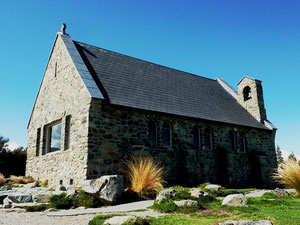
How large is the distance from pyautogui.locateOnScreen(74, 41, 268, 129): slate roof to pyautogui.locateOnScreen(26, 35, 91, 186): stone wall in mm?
1132

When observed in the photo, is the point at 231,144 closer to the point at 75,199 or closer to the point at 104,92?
the point at 104,92

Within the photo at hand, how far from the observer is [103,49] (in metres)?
18.0

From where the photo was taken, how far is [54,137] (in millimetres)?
15445

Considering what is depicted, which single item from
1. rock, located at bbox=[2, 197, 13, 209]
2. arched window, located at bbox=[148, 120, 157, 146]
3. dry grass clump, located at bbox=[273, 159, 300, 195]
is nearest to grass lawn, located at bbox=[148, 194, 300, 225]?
dry grass clump, located at bbox=[273, 159, 300, 195]

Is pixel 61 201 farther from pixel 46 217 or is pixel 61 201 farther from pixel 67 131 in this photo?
pixel 67 131

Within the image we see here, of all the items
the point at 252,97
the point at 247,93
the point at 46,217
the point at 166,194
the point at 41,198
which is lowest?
the point at 46,217

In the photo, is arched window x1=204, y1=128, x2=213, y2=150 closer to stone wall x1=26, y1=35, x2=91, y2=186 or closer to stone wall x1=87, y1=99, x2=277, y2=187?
stone wall x1=87, y1=99, x2=277, y2=187

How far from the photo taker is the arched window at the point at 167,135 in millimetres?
15109

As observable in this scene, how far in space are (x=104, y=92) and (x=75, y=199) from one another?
239 inches

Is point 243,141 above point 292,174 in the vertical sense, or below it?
above

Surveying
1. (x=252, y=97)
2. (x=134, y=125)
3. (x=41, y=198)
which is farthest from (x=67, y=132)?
(x=252, y=97)

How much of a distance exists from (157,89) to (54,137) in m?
6.74

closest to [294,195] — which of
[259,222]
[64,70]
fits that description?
[259,222]

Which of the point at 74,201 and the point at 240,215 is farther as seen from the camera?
the point at 74,201
